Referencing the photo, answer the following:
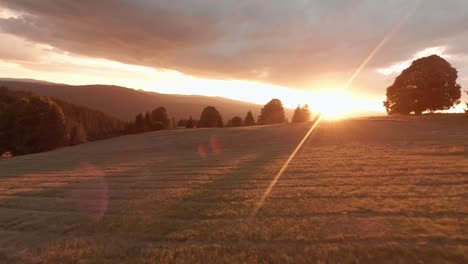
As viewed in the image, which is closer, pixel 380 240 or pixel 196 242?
pixel 380 240

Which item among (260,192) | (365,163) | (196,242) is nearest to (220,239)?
(196,242)

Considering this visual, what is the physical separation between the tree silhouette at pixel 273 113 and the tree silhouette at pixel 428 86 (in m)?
41.8

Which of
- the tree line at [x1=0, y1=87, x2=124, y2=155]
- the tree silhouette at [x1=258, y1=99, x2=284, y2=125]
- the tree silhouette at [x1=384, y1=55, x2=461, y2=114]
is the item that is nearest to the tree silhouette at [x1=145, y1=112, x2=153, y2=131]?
the tree line at [x1=0, y1=87, x2=124, y2=155]

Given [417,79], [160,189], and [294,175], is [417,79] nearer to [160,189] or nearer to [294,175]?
[294,175]

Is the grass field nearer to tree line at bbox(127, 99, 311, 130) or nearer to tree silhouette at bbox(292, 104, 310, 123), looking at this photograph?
tree line at bbox(127, 99, 311, 130)

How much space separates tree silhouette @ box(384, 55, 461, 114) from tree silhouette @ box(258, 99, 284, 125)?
41.8 m

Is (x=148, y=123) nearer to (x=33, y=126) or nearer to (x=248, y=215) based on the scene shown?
(x=33, y=126)

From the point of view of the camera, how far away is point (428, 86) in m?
52.0

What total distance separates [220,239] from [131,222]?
3.54 meters

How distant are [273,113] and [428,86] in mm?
47442

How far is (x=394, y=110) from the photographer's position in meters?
60.1

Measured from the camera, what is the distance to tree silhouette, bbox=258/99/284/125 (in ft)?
309

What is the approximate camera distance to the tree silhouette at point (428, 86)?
51.4 m

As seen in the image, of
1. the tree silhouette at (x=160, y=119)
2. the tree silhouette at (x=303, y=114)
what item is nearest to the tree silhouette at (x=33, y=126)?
the tree silhouette at (x=160, y=119)
